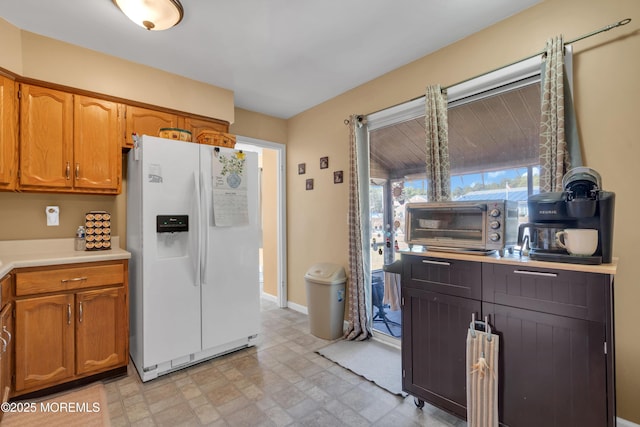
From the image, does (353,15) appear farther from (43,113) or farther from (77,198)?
(77,198)

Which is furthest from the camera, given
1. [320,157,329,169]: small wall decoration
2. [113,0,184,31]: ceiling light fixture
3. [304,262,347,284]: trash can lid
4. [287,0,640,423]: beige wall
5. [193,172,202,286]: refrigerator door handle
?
[320,157,329,169]: small wall decoration

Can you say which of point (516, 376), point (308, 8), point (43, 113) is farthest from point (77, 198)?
point (516, 376)

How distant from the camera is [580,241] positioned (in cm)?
140

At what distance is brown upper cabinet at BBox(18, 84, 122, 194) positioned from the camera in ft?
7.34

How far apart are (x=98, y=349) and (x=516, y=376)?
280 cm

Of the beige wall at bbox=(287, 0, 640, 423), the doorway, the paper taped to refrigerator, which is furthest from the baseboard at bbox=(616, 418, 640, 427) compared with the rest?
the paper taped to refrigerator

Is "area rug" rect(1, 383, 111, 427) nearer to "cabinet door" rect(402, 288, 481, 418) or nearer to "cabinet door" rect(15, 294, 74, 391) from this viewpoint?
"cabinet door" rect(15, 294, 74, 391)

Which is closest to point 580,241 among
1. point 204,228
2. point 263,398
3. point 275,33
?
point 263,398

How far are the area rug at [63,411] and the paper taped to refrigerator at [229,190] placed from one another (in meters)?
1.47

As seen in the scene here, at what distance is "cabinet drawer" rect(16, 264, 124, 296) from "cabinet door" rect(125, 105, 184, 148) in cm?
111

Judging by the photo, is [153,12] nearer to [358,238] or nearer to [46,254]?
[46,254]

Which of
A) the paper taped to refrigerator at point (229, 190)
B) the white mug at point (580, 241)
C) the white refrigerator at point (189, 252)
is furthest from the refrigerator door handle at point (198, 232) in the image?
the white mug at point (580, 241)

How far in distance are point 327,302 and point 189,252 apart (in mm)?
1437

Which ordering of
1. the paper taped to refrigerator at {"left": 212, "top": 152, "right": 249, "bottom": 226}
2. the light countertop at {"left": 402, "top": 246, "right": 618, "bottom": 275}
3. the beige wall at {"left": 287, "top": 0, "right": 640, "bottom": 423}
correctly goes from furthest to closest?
the paper taped to refrigerator at {"left": 212, "top": 152, "right": 249, "bottom": 226}
the beige wall at {"left": 287, "top": 0, "right": 640, "bottom": 423}
the light countertop at {"left": 402, "top": 246, "right": 618, "bottom": 275}
